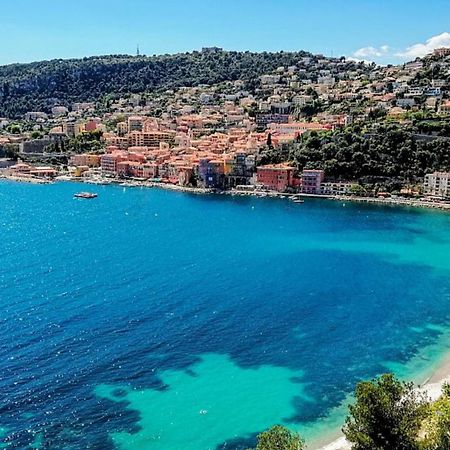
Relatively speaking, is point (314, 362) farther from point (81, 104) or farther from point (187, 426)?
point (81, 104)

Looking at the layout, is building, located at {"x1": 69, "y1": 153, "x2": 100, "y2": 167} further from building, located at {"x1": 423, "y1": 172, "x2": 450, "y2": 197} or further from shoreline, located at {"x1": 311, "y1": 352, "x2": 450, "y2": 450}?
shoreline, located at {"x1": 311, "y1": 352, "x2": 450, "y2": 450}

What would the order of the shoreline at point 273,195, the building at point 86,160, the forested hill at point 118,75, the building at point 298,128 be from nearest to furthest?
the shoreline at point 273,195, the building at point 298,128, the building at point 86,160, the forested hill at point 118,75

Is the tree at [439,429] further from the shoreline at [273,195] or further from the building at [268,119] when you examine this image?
the building at [268,119]

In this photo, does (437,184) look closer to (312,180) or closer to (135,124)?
(312,180)

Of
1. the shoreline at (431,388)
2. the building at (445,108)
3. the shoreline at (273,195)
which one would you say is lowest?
the shoreline at (431,388)

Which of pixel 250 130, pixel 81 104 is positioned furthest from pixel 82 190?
pixel 81 104

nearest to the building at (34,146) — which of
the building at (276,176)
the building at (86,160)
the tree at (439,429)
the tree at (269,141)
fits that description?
the building at (86,160)
